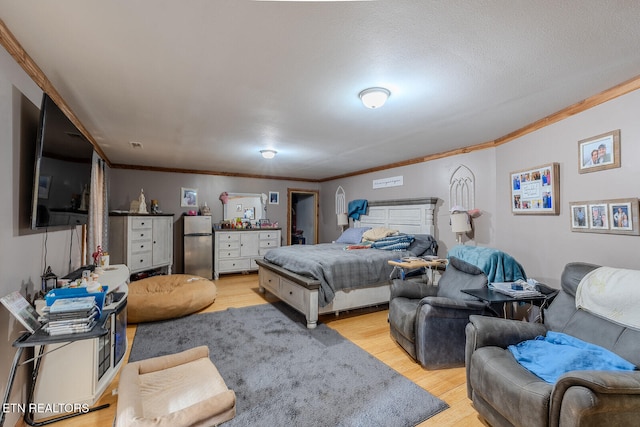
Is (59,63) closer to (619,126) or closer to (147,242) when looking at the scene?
(147,242)

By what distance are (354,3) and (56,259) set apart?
3008 mm

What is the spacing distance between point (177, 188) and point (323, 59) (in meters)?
5.27

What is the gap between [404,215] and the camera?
5145 mm

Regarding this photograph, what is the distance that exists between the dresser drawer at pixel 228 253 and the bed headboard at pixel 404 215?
9.21 feet

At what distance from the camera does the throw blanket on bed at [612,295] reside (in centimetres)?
172

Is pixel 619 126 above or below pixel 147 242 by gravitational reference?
above

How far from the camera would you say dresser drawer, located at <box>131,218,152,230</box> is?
4848mm

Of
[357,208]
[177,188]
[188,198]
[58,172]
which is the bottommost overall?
[357,208]

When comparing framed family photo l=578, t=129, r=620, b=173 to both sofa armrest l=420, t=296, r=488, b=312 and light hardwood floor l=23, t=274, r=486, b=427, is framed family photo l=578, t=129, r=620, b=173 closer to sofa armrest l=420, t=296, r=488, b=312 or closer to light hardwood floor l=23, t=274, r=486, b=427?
sofa armrest l=420, t=296, r=488, b=312

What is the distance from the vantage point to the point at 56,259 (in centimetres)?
244

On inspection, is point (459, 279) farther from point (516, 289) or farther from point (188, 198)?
point (188, 198)

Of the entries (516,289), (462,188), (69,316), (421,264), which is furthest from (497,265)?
(69,316)

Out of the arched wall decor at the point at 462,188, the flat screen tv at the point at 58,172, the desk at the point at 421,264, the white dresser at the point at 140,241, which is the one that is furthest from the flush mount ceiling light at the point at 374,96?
the white dresser at the point at 140,241

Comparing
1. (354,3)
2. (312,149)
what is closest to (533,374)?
(354,3)
